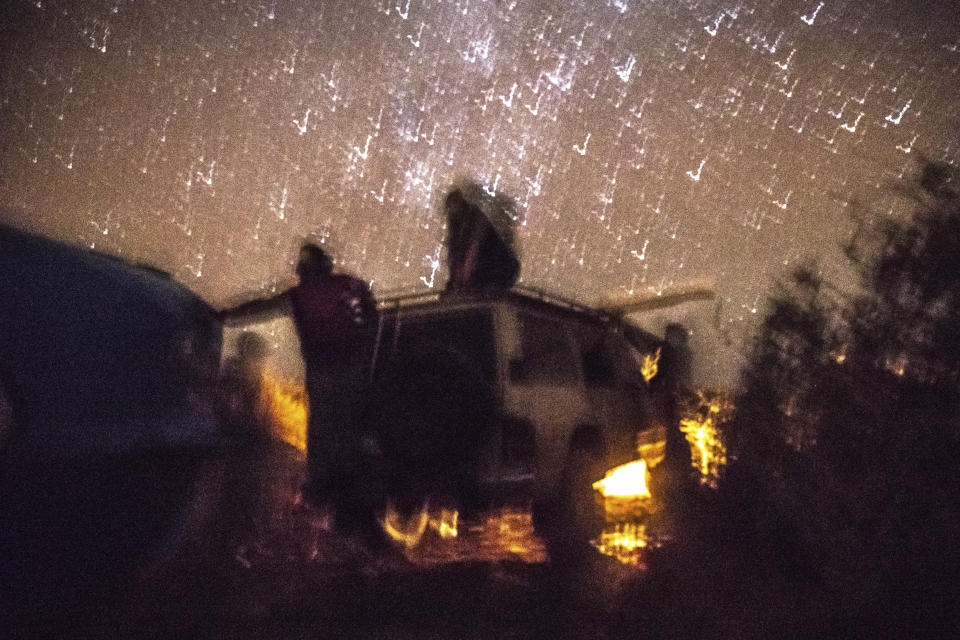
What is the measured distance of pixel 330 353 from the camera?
4.77m

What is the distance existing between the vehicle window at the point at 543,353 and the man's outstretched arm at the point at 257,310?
1.39 m

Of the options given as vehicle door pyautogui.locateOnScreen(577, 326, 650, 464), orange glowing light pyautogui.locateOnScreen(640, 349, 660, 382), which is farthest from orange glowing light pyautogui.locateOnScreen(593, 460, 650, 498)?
orange glowing light pyautogui.locateOnScreen(640, 349, 660, 382)

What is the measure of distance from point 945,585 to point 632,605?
1597 millimetres

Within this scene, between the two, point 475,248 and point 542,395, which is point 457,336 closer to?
point 542,395

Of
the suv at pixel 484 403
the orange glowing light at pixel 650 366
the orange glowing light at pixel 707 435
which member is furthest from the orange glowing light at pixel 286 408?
the orange glowing light at pixel 707 435

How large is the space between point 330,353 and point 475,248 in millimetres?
1400

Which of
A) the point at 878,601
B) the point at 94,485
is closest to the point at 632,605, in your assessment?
the point at 878,601

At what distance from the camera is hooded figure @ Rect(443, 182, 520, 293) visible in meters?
5.65

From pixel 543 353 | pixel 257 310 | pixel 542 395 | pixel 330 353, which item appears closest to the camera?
pixel 257 310

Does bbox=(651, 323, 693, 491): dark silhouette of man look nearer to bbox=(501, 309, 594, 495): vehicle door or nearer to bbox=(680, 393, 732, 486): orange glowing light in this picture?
bbox=(680, 393, 732, 486): orange glowing light

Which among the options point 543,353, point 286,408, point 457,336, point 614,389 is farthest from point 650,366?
point 286,408

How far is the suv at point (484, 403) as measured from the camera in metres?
4.53

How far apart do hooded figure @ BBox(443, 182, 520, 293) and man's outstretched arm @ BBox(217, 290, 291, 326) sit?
1.29 metres

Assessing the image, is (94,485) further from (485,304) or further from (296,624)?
(485,304)
